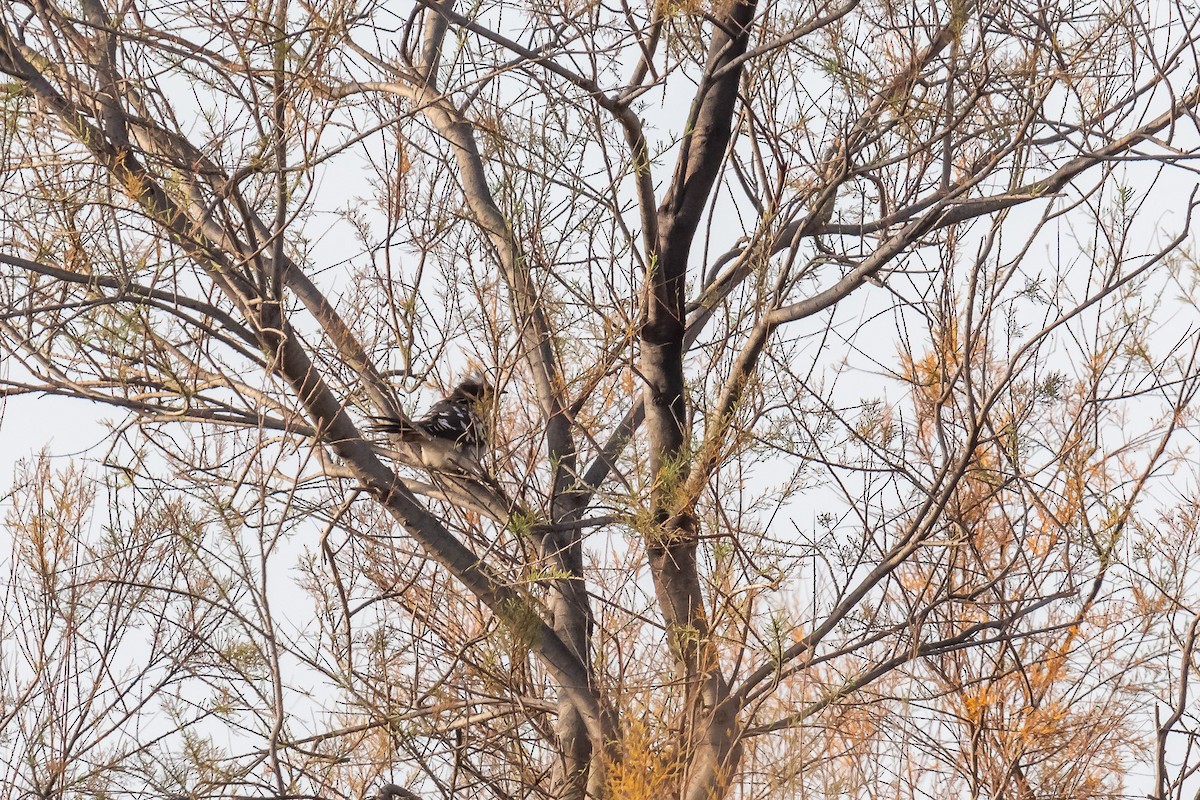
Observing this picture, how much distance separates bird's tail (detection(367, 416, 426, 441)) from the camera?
4.41 metres

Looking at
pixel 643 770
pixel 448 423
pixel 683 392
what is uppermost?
pixel 448 423

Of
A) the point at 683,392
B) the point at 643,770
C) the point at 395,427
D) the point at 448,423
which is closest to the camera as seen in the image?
the point at 643,770

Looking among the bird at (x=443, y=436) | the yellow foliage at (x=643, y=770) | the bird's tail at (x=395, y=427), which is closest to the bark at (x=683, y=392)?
the yellow foliage at (x=643, y=770)

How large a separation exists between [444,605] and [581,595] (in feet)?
1.99

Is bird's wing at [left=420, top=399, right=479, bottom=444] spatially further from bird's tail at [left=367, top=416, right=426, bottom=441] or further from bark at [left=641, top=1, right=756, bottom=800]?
bark at [left=641, top=1, right=756, bottom=800]

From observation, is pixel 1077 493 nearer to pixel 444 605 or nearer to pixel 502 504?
pixel 502 504

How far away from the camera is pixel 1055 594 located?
12.6 feet

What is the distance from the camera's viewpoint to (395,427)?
4445 mm

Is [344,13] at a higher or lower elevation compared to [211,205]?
higher

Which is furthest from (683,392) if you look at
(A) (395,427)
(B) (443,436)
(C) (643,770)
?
(C) (643,770)

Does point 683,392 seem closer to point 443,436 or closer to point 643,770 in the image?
point 443,436

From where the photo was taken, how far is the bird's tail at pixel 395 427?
14.5 ft

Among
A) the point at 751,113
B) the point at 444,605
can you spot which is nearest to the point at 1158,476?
the point at 751,113

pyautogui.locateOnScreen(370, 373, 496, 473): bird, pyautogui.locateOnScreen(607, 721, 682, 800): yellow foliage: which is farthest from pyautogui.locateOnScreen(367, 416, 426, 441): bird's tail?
pyautogui.locateOnScreen(607, 721, 682, 800): yellow foliage
